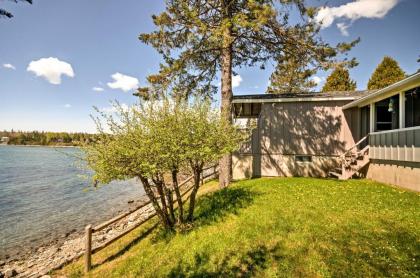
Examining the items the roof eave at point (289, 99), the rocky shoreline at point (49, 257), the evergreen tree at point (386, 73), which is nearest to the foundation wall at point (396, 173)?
the roof eave at point (289, 99)

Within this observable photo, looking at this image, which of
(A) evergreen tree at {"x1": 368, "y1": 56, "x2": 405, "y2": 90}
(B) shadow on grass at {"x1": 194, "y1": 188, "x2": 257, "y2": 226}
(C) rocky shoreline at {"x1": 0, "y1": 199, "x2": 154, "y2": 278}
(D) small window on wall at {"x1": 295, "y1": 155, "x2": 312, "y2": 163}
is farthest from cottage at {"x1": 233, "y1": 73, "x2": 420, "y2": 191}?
(A) evergreen tree at {"x1": 368, "y1": 56, "x2": 405, "y2": 90}

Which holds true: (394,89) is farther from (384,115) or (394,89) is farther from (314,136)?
(314,136)

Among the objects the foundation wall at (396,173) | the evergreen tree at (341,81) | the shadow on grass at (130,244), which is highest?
the evergreen tree at (341,81)

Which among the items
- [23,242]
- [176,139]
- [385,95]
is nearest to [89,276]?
[176,139]

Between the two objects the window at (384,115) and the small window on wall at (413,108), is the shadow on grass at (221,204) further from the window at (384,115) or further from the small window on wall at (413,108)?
the small window on wall at (413,108)

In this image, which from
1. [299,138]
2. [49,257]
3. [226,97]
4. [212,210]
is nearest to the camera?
[212,210]

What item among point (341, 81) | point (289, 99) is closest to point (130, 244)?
point (289, 99)

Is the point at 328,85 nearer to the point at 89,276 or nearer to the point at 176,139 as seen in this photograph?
the point at 176,139

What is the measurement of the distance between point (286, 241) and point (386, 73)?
3997cm

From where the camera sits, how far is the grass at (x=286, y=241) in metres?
5.56

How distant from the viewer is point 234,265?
20.0 feet

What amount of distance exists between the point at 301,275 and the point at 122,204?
16285 mm

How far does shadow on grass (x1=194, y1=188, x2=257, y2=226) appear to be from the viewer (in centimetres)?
898

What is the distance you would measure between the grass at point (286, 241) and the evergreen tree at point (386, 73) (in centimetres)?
3258
